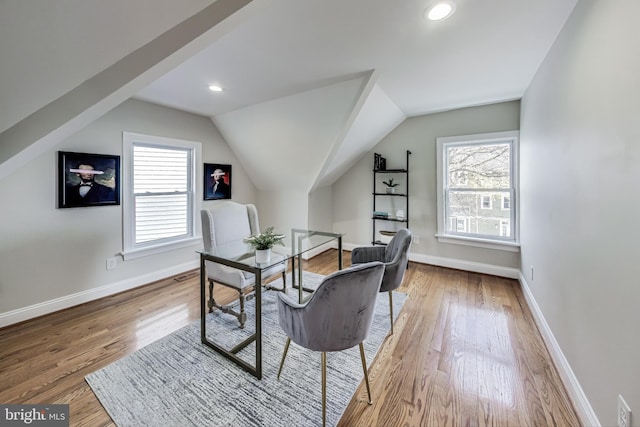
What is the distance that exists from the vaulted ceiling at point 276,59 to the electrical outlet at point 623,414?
2134mm

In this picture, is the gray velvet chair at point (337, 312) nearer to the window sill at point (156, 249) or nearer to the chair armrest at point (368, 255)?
the chair armrest at point (368, 255)

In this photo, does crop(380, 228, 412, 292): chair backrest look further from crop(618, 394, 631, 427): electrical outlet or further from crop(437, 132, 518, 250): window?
crop(437, 132, 518, 250): window

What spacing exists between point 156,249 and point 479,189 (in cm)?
452

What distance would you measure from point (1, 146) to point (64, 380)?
62.0 inches

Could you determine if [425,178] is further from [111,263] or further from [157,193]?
[111,263]

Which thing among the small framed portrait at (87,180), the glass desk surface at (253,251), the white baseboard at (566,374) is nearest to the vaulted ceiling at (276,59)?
the small framed portrait at (87,180)

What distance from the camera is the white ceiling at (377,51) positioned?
5.25 ft

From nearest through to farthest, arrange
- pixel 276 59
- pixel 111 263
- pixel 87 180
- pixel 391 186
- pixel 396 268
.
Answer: pixel 396 268, pixel 276 59, pixel 87 180, pixel 111 263, pixel 391 186

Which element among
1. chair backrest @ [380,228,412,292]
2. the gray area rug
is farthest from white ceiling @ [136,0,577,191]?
the gray area rug

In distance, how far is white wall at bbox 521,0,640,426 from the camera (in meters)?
1.03

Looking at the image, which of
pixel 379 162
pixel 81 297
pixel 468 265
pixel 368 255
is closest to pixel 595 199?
pixel 368 255

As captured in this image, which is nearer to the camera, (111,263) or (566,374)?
(566,374)

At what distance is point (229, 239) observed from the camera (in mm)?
2590

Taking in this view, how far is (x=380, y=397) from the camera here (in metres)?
1.54
